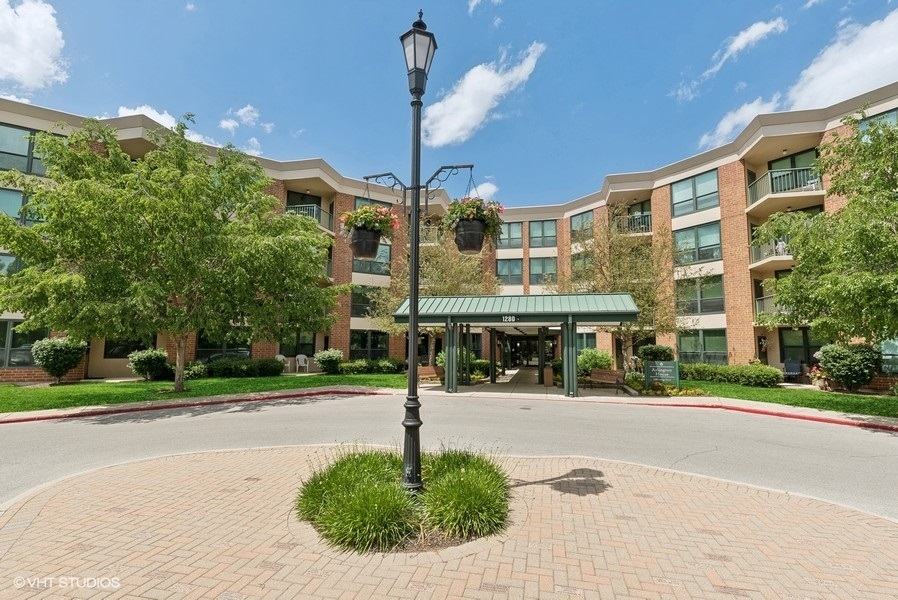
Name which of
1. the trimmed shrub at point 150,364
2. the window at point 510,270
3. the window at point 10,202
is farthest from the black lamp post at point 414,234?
the window at point 510,270

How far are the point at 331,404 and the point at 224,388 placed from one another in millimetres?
6293

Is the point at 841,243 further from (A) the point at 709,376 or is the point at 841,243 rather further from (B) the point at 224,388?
(B) the point at 224,388

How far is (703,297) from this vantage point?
25.5 m

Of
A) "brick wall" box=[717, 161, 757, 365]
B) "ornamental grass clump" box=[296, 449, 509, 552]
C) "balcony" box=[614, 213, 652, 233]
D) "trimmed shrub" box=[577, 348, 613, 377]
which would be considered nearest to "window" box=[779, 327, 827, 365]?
"brick wall" box=[717, 161, 757, 365]

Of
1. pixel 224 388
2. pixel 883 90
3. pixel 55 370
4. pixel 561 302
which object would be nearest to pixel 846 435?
pixel 561 302

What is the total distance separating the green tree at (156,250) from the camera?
13.1 metres

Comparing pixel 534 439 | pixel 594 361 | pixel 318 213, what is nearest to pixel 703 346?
pixel 594 361

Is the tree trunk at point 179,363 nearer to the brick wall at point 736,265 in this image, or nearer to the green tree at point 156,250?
the green tree at point 156,250

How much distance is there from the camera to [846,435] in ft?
32.3

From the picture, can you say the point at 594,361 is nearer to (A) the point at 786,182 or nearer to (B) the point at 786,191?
(B) the point at 786,191

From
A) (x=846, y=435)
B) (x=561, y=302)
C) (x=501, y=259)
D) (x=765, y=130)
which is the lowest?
(x=846, y=435)

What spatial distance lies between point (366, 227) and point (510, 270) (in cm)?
3169

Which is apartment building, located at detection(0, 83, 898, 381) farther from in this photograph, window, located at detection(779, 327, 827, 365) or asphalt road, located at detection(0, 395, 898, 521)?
asphalt road, located at detection(0, 395, 898, 521)

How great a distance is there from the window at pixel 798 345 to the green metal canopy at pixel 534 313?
11815mm
